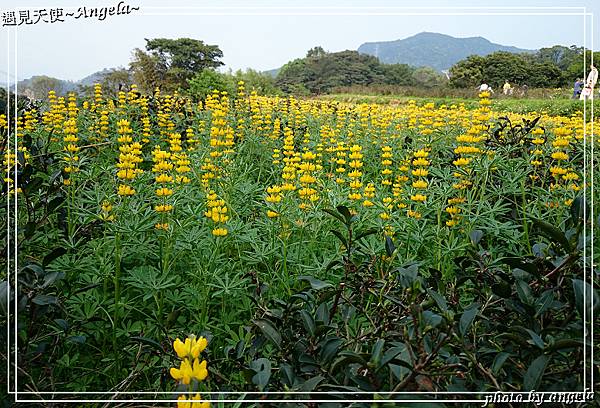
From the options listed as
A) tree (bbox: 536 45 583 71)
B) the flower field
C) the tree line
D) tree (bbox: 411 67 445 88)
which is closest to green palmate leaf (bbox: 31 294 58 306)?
the flower field

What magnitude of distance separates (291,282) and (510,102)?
3935 millimetres

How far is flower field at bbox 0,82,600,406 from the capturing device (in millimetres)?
664

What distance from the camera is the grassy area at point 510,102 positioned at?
3.96 meters

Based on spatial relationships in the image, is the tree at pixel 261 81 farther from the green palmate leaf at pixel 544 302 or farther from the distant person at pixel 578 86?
the green palmate leaf at pixel 544 302

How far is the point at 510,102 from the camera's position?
4531mm

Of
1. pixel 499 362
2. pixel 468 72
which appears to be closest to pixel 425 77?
pixel 468 72

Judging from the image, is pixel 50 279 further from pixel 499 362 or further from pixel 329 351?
pixel 499 362

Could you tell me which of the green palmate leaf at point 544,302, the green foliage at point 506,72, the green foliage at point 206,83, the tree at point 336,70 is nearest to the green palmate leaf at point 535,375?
the green palmate leaf at point 544,302

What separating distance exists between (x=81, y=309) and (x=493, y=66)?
337 cm

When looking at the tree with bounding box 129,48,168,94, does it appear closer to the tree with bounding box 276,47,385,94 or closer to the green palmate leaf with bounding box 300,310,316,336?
the tree with bounding box 276,47,385,94

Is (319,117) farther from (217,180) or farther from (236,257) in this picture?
(236,257)

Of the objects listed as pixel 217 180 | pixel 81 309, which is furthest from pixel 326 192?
pixel 81 309

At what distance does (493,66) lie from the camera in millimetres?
3656

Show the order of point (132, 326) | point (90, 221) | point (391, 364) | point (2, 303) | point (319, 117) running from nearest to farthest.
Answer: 1. point (391, 364)
2. point (2, 303)
3. point (132, 326)
4. point (90, 221)
5. point (319, 117)
